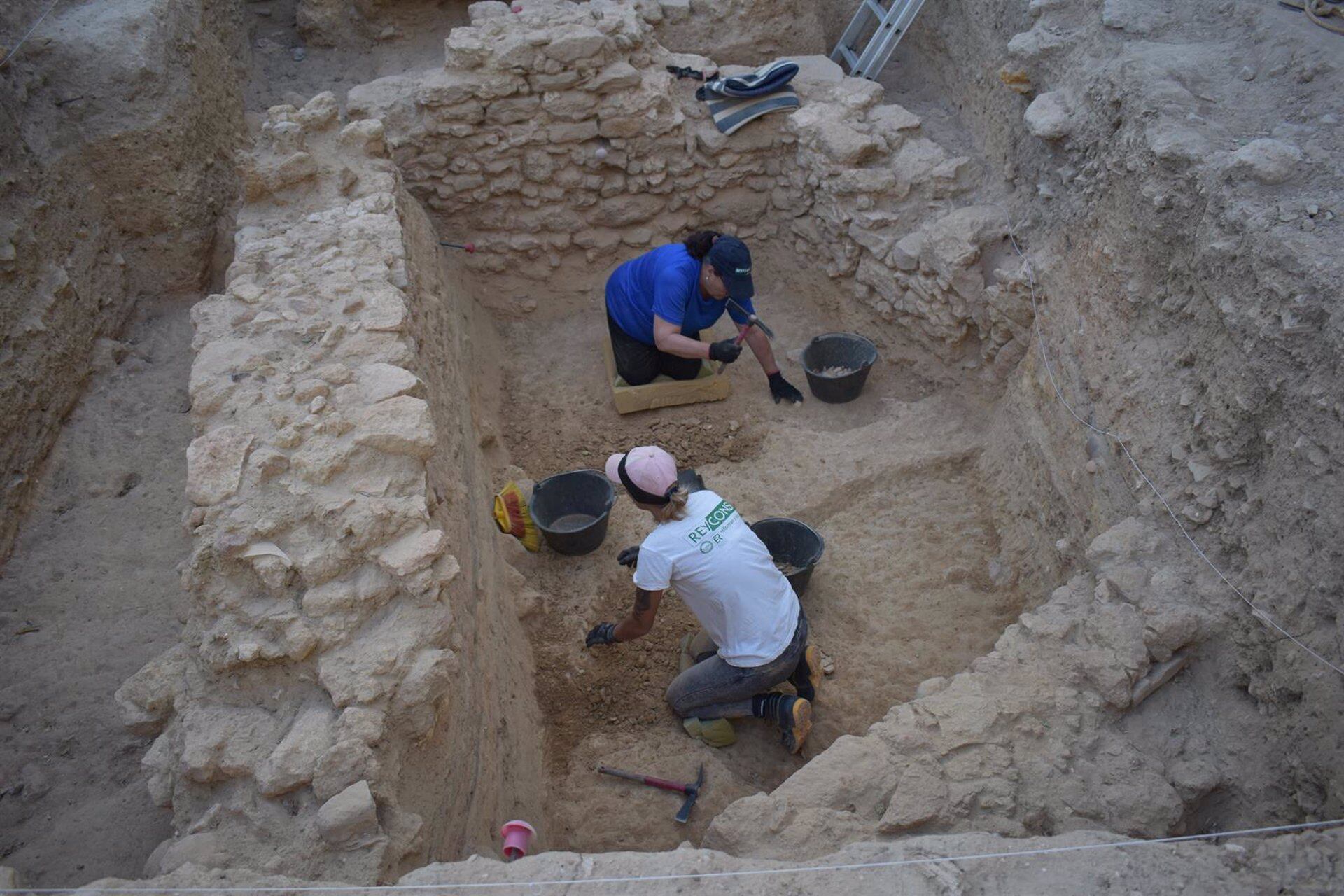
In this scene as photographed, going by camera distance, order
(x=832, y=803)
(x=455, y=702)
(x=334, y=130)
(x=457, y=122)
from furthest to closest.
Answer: (x=457, y=122)
(x=334, y=130)
(x=455, y=702)
(x=832, y=803)

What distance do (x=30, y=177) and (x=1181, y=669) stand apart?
235 inches

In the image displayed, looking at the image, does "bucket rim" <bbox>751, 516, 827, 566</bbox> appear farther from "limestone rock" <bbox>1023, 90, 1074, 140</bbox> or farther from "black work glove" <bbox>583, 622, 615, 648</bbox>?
"limestone rock" <bbox>1023, 90, 1074, 140</bbox>

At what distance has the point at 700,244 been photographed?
15.8 feet

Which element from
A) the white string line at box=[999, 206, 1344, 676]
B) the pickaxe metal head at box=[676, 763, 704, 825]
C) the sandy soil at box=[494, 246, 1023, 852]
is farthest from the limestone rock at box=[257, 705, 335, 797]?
the white string line at box=[999, 206, 1344, 676]

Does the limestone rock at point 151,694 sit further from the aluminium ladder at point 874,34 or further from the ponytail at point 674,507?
the aluminium ladder at point 874,34

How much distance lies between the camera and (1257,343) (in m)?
3.11

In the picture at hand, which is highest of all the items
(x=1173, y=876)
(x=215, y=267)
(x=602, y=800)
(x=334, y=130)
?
(x=334, y=130)

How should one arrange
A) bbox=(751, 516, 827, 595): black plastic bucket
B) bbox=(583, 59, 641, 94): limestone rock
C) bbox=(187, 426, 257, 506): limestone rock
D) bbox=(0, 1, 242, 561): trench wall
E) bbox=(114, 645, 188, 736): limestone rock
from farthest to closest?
bbox=(583, 59, 641, 94): limestone rock → bbox=(0, 1, 242, 561): trench wall → bbox=(751, 516, 827, 595): black plastic bucket → bbox=(187, 426, 257, 506): limestone rock → bbox=(114, 645, 188, 736): limestone rock

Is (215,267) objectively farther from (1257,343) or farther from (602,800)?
(1257,343)

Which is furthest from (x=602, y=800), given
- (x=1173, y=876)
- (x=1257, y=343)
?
(x=1257, y=343)


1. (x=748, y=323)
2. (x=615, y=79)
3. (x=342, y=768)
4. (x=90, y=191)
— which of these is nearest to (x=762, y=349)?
(x=748, y=323)

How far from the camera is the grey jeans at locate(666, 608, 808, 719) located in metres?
3.54

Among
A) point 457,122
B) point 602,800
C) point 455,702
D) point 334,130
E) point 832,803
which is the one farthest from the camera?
point 457,122

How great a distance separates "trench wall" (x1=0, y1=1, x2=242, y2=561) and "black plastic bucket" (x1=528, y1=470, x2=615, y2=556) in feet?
8.29
